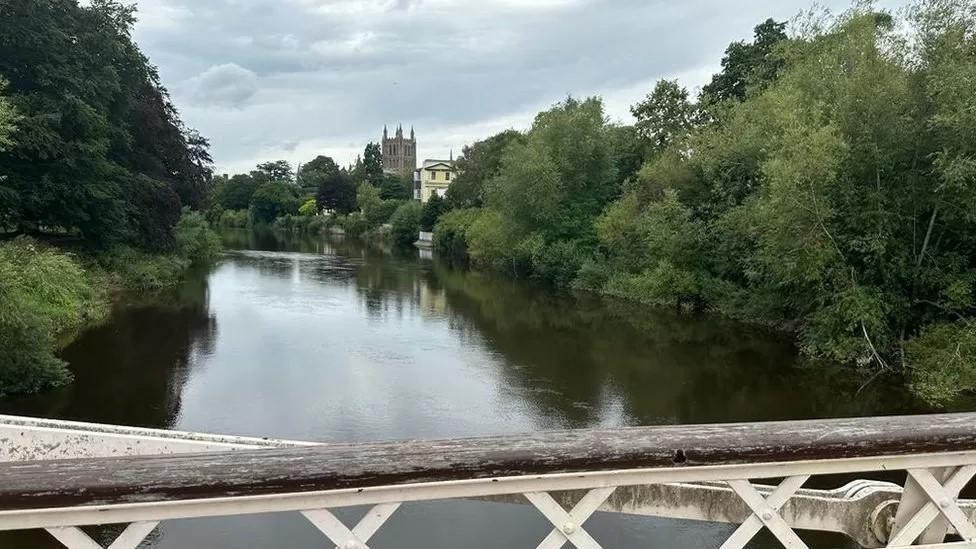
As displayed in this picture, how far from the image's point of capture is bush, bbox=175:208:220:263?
120 feet

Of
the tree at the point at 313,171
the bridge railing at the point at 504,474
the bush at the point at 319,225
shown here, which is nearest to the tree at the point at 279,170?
the tree at the point at 313,171

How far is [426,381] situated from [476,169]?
4199 cm

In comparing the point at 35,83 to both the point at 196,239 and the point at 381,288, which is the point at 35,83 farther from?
the point at 196,239

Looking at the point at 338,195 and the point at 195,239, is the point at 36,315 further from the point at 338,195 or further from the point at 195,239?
the point at 338,195

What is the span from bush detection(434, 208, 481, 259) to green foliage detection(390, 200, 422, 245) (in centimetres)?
767

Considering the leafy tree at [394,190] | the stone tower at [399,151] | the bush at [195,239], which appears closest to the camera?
the bush at [195,239]

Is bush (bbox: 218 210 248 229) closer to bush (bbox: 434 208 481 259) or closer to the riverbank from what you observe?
bush (bbox: 434 208 481 259)

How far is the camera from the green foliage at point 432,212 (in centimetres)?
5822

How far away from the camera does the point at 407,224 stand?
6178cm

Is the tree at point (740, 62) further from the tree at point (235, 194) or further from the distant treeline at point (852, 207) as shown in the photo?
the tree at point (235, 194)

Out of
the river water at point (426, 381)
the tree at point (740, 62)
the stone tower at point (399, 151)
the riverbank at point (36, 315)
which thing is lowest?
the river water at point (426, 381)

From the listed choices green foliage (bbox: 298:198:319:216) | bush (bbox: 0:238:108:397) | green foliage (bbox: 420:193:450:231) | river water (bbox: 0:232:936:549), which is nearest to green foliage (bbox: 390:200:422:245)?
green foliage (bbox: 420:193:450:231)

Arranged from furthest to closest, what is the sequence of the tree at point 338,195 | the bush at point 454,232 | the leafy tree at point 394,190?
the tree at point 338,195 → the leafy tree at point 394,190 → the bush at point 454,232

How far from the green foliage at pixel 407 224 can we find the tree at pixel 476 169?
497cm
